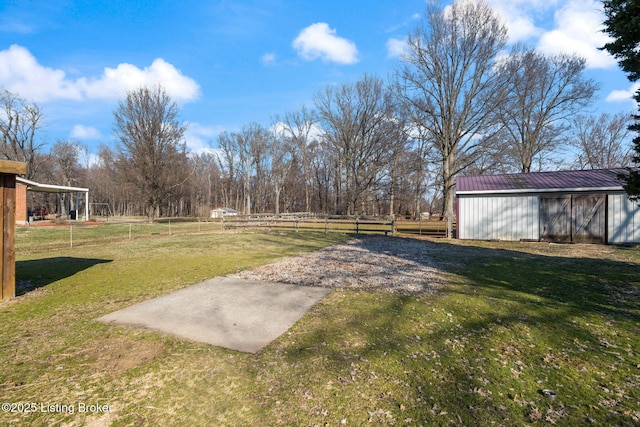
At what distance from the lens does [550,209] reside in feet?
49.6

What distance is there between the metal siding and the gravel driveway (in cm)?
1036

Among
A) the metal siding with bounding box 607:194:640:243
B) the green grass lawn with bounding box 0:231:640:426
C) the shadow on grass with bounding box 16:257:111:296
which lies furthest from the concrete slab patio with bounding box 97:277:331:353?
the metal siding with bounding box 607:194:640:243

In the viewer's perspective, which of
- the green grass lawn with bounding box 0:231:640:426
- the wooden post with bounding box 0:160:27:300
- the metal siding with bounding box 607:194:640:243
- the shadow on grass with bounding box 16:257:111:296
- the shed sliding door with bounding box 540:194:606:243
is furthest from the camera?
the shed sliding door with bounding box 540:194:606:243

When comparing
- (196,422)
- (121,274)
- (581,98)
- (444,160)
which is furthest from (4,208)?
(581,98)

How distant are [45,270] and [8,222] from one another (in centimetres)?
329

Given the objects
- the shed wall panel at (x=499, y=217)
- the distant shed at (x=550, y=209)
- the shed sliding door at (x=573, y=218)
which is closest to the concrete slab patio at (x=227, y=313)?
the shed wall panel at (x=499, y=217)

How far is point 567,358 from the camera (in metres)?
3.41

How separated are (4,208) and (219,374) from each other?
17.1ft

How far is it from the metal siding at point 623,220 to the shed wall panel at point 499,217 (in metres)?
2.89

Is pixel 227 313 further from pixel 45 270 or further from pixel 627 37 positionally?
pixel 627 37

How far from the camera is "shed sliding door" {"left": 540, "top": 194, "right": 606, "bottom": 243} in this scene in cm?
1430

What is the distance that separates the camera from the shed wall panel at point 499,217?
610 inches

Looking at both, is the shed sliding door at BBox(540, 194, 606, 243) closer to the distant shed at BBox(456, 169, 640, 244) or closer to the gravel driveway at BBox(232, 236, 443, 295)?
the distant shed at BBox(456, 169, 640, 244)

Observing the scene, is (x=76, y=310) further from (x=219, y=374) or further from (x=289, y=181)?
(x=289, y=181)
